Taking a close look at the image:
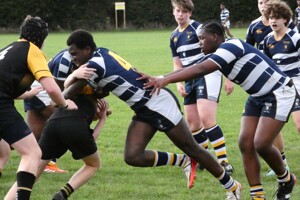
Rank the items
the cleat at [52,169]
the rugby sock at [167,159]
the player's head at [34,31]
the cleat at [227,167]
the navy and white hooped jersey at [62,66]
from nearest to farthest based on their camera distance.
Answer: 1. the player's head at [34,31]
2. the rugby sock at [167,159]
3. the navy and white hooped jersey at [62,66]
4. the cleat at [227,167]
5. the cleat at [52,169]

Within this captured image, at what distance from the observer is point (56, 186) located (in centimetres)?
730

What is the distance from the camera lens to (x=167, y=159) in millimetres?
6633

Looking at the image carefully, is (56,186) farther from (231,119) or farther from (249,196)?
(231,119)

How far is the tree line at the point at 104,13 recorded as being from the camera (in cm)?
5134

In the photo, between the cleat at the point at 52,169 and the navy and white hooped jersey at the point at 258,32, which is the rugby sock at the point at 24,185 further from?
the navy and white hooped jersey at the point at 258,32

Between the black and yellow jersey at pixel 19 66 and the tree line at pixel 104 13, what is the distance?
1816 inches

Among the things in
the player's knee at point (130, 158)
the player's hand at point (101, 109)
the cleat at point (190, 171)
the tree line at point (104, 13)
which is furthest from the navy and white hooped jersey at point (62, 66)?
the tree line at point (104, 13)

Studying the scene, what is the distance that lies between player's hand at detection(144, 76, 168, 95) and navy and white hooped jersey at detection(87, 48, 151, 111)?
9cm

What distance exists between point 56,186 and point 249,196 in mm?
2019

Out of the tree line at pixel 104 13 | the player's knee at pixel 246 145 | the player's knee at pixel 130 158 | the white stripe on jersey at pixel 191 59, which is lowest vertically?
the tree line at pixel 104 13

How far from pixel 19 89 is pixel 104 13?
48880mm

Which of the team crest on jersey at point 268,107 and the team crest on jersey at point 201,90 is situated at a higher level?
the team crest on jersey at point 268,107

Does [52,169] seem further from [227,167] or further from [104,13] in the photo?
[104,13]

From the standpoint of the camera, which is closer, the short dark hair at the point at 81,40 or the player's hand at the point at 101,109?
the short dark hair at the point at 81,40
